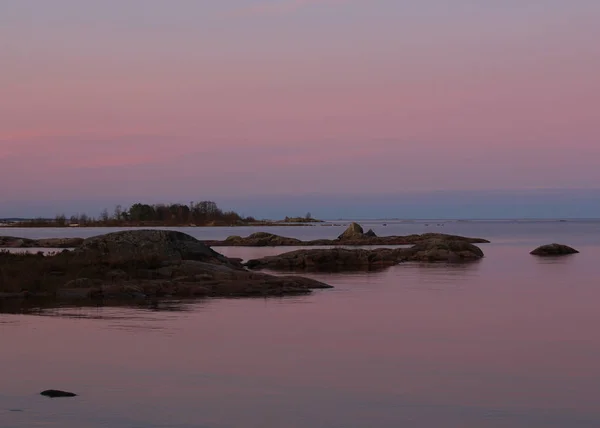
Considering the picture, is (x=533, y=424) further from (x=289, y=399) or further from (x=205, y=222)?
(x=205, y=222)

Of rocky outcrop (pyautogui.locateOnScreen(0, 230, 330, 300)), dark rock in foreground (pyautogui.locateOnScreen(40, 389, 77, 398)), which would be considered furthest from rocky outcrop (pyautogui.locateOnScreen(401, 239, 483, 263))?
dark rock in foreground (pyautogui.locateOnScreen(40, 389, 77, 398))

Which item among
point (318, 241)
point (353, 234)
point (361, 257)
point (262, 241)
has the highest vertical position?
point (353, 234)

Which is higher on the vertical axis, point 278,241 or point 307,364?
point 278,241

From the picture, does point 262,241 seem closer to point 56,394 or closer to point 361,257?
point 361,257

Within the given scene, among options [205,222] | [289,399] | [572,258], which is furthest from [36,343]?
[205,222]

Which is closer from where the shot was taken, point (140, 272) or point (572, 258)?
point (140, 272)

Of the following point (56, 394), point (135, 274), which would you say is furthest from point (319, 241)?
point (56, 394)

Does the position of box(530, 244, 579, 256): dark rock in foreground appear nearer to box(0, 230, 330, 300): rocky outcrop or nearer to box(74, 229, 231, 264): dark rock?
box(74, 229, 231, 264): dark rock

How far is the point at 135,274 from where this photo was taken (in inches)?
1217

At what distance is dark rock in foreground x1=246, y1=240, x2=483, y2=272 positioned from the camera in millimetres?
45750

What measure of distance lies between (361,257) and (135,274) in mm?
20656

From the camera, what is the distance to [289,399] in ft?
40.3

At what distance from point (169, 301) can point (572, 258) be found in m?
35.0

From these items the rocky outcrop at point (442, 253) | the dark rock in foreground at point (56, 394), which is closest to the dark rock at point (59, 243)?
the rocky outcrop at point (442, 253)
